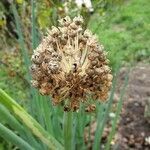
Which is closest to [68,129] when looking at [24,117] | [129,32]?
[24,117]

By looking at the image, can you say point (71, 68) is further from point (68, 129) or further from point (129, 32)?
point (129, 32)

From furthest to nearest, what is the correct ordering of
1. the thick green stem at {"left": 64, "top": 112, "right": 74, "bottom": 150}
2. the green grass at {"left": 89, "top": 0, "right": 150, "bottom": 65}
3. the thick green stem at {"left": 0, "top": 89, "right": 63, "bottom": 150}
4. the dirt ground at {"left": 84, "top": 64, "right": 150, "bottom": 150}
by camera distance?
the green grass at {"left": 89, "top": 0, "right": 150, "bottom": 65}, the dirt ground at {"left": 84, "top": 64, "right": 150, "bottom": 150}, the thick green stem at {"left": 64, "top": 112, "right": 74, "bottom": 150}, the thick green stem at {"left": 0, "top": 89, "right": 63, "bottom": 150}

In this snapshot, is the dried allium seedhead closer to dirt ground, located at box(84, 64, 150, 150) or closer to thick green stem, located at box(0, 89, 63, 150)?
thick green stem, located at box(0, 89, 63, 150)

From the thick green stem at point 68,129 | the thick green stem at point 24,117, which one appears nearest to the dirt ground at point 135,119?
the thick green stem at point 68,129

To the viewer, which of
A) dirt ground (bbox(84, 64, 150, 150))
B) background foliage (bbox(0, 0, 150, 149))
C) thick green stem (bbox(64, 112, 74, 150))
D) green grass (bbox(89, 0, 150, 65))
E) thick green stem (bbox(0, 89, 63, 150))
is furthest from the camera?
green grass (bbox(89, 0, 150, 65))

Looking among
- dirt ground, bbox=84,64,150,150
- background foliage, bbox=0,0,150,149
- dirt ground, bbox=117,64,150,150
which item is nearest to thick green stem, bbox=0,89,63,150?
background foliage, bbox=0,0,150,149

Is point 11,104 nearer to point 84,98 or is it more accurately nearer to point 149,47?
point 84,98

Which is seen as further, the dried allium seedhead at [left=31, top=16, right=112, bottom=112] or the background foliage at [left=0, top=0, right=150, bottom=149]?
the background foliage at [left=0, top=0, right=150, bottom=149]
